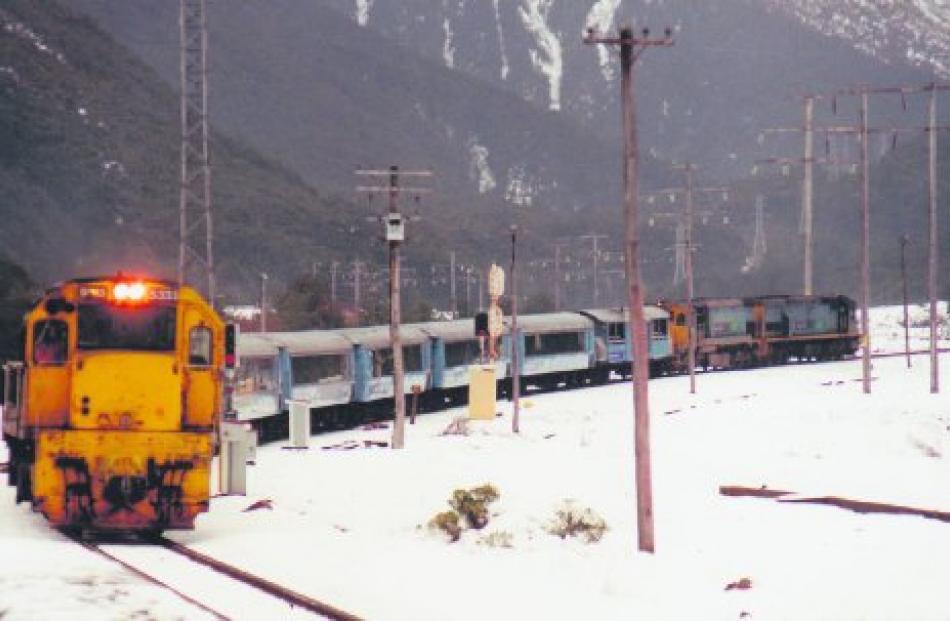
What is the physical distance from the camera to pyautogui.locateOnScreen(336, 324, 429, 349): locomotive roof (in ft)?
169

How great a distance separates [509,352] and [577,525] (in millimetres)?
37288

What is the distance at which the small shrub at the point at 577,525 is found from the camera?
78.7 ft

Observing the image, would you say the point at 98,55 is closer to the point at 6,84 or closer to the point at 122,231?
the point at 6,84

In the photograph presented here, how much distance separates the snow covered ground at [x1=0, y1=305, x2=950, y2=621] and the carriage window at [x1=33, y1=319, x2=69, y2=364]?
2.48m

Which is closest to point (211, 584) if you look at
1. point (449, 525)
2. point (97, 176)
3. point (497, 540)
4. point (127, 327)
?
point (127, 327)

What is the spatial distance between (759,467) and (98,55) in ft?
544

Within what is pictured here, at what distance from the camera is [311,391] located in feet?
159

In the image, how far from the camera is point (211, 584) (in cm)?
1778

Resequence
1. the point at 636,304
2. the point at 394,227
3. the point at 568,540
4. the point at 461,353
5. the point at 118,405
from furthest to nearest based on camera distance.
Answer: the point at 461,353 < the point at 394,227 < the point at 568,540 < the point at 636,304 < the point at 118,405

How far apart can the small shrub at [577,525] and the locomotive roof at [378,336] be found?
27413 mm

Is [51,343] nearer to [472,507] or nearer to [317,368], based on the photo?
[472,507]

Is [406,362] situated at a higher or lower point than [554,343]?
lower

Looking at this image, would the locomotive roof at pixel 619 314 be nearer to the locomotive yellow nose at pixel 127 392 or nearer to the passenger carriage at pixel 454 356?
the passenger carriage at pixel 454 356

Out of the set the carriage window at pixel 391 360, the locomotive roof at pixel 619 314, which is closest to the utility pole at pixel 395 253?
the carriage window at pixel 391 360
